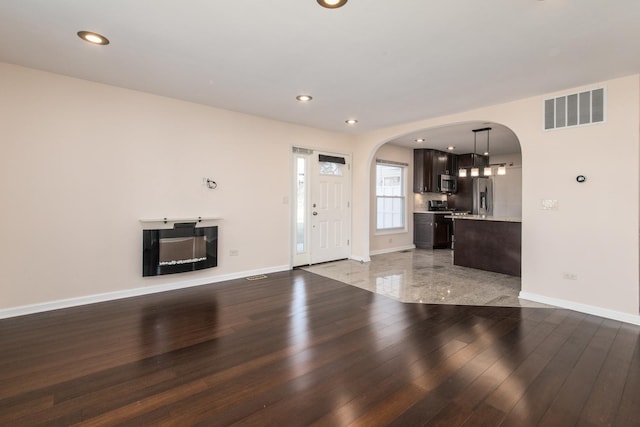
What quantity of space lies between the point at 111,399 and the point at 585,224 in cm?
459

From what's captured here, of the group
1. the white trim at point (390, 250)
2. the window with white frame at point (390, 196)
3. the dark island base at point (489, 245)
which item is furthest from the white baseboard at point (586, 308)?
the window with white frame at point (390, 196)

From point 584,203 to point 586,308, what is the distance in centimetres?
116

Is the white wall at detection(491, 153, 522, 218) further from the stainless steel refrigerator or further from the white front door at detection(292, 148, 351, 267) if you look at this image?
the white front door at detection(292, 148, 351, 267)

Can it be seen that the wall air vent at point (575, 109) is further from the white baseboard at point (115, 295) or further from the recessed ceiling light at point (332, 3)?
the white baseboard at point (115, 295)

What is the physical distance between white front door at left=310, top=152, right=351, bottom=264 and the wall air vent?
3.33 metres

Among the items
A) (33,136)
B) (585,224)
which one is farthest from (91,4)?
(585,224)

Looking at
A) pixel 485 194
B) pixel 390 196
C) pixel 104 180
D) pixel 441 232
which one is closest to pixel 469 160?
pixel 485 194

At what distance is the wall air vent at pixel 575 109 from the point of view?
3.18m

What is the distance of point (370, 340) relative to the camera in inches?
101

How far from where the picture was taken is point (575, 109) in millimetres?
3330

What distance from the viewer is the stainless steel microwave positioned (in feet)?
25.3

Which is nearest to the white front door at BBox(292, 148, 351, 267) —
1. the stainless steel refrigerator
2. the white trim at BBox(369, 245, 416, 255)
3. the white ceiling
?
the white trim at BBox(369, 245, 416, 255)

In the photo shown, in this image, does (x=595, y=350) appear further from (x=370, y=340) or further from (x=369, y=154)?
(x=369, y=154)

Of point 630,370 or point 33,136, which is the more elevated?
point 33,136
